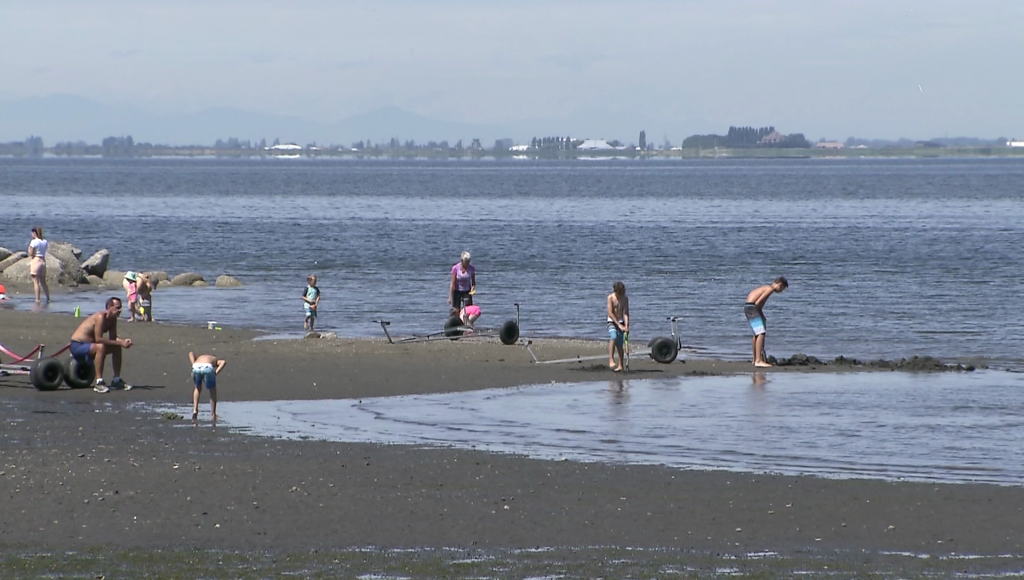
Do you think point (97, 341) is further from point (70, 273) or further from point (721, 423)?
point (70, 273)

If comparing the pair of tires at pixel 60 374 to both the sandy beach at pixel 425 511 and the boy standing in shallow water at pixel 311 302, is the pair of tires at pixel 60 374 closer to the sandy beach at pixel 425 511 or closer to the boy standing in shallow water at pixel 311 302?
the sandy beach at pixel 425 511

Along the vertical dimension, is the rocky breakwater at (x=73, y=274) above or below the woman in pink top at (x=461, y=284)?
below

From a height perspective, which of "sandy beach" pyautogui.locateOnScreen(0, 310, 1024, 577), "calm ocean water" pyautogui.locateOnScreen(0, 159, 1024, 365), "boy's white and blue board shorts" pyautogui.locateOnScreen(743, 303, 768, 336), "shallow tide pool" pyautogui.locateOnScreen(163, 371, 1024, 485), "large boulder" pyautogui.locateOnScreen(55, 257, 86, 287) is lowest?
"calm ocean water" pyautogui.locateOnScreen(0, 159, 1024, 365)

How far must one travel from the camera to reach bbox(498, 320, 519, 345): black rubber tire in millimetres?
22625

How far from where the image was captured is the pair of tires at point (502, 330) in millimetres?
22625

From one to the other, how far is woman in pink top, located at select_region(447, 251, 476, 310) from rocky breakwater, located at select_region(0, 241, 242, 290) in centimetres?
1400

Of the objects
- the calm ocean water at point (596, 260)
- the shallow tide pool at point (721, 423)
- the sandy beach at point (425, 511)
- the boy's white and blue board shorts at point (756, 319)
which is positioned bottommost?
the calm ocean water at point (596, 260)

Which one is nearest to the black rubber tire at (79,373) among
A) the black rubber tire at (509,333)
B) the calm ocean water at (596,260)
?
the black rubber tire at (509,333)

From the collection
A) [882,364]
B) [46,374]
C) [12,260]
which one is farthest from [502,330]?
[12,260]

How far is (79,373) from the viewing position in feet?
56.1

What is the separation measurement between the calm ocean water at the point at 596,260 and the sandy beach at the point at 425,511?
11.3 meters

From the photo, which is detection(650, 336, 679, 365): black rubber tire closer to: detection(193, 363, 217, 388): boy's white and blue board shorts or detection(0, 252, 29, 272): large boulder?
detection(193, 363, 217, 388): boy's white and blue board shorts

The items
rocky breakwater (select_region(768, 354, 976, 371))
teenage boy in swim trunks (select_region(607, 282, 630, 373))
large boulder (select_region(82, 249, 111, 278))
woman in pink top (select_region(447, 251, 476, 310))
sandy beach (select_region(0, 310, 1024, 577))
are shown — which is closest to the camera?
sandy beach (select_region(0, 310, 1024, 577))

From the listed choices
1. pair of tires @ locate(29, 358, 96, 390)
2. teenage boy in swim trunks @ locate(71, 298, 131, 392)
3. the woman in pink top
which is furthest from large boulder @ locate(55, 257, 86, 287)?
teenage boy in swim trunks @ locate(71, 298, 131, 392)
